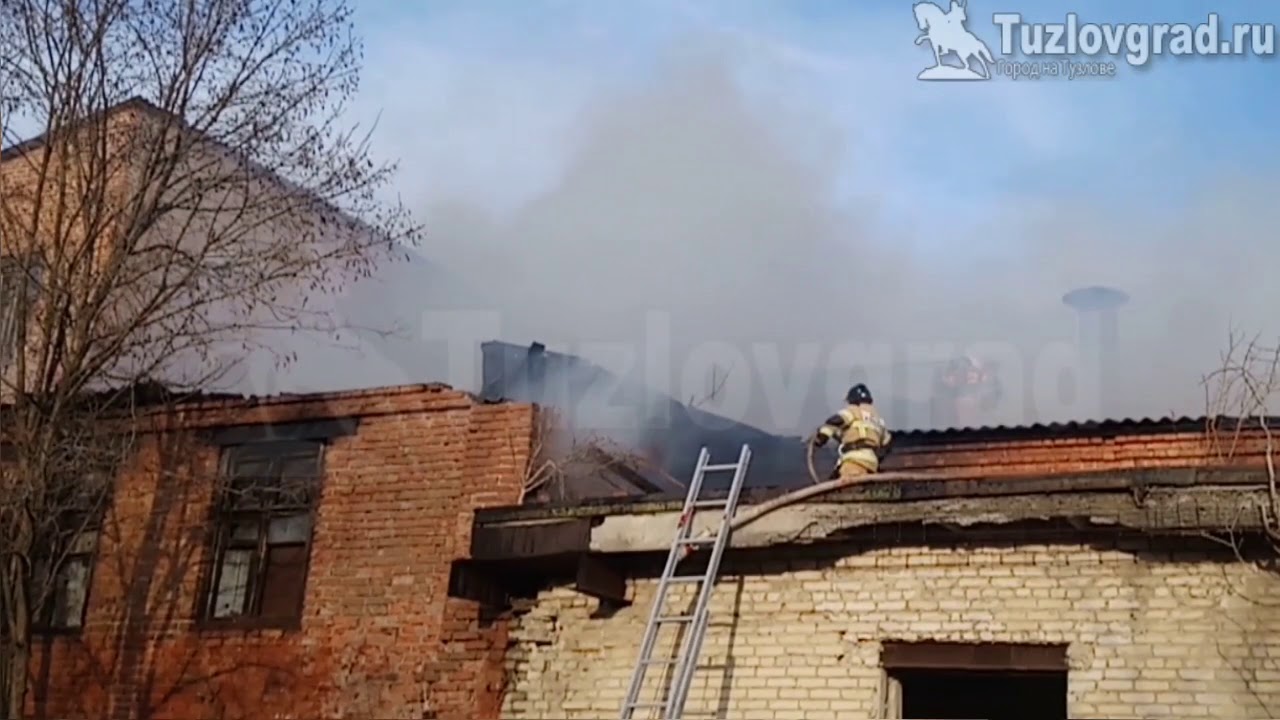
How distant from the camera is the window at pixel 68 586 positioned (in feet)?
37.0

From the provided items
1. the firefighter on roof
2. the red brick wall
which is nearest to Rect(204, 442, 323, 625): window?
the red brick wall

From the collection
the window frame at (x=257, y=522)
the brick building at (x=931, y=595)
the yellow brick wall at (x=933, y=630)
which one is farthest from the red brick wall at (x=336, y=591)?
the yellow brick wall at (x=933, y=630)

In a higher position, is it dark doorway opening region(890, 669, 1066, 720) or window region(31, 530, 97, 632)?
window region(31, 530, 97, 632)

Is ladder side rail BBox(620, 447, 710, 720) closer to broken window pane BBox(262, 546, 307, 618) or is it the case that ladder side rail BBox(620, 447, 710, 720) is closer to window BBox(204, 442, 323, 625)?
broken window pane BBox(262, 546, 307, 618)

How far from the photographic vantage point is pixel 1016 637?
748 cm

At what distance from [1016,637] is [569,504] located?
2.88 meters

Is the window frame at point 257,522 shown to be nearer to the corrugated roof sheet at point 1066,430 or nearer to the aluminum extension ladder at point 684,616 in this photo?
the aluminum extension ladder at point 684,616

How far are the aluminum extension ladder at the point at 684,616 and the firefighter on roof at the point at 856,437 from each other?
33.7 inches

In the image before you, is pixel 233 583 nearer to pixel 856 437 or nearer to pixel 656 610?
pixel 656 610

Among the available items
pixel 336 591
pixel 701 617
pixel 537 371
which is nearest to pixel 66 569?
pixel 336 591

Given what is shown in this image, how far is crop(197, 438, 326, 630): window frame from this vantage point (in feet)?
33.9

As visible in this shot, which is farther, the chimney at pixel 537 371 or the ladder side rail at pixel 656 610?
the chimney at pixel 537 371

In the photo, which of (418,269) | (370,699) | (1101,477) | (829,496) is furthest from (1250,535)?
(418,269)

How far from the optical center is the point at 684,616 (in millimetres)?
8211
